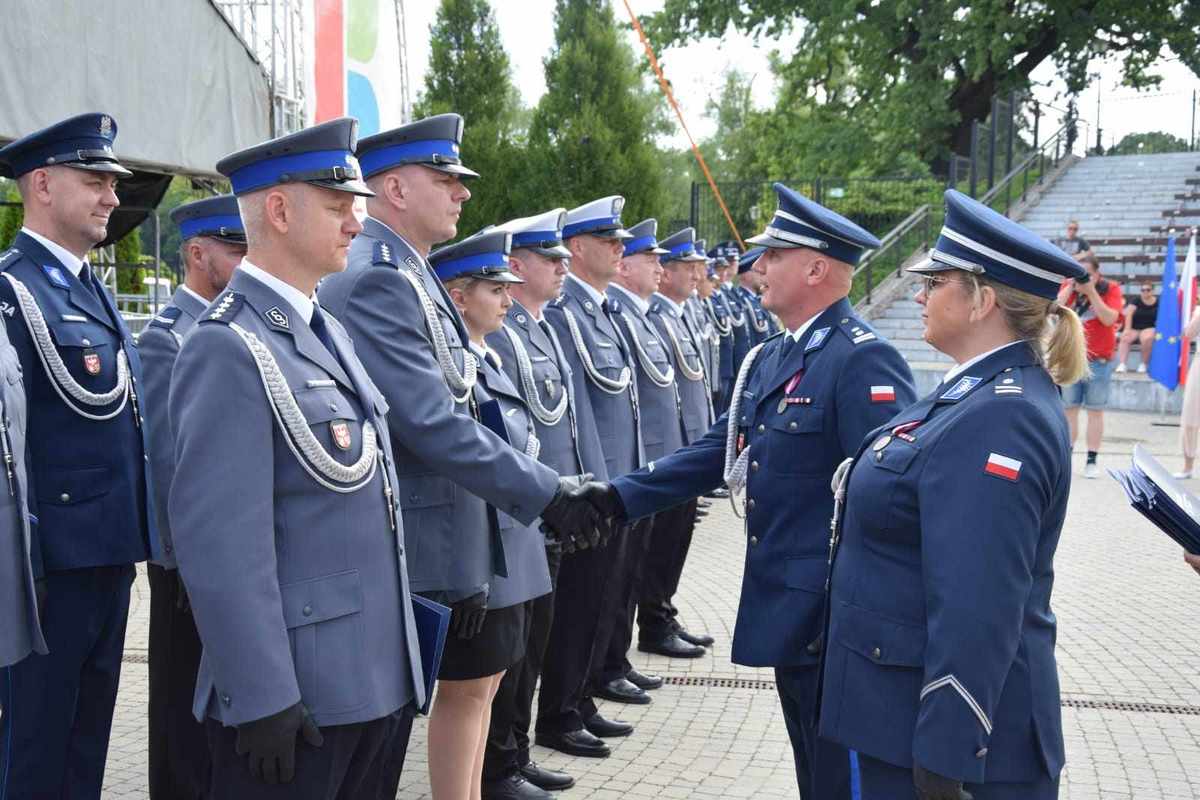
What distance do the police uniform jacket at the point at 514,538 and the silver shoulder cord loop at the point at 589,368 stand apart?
1544 millimetres

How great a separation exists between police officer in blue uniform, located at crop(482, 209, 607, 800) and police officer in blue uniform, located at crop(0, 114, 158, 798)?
1406 mm

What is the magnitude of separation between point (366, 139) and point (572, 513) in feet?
4.23

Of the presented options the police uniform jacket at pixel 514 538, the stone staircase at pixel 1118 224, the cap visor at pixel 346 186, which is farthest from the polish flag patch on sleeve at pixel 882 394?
the stone staircase at pixel 1118 224

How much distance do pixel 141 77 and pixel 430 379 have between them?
567 cm

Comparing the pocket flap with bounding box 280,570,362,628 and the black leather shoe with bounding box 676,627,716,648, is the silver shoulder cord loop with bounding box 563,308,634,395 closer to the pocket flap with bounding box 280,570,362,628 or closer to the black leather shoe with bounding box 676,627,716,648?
the black leather shoe with bounding box 676,627,716,648

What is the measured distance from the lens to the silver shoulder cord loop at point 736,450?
150 inches

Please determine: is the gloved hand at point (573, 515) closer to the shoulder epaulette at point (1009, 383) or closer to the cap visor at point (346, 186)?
the cap visor at point (346, 186)

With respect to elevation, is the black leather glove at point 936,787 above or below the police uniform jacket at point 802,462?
A: below

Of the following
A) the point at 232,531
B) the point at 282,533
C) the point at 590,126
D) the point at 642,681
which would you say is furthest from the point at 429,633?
the point at 590,126

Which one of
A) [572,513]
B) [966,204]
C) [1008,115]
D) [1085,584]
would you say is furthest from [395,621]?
[1008,115]

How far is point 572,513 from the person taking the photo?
3.78 m

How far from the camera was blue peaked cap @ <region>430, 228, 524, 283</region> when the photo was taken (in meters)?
4.18

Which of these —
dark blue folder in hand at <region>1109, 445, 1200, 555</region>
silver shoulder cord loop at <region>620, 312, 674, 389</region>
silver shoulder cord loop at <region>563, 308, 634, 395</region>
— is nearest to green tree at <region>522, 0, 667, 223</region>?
silver shoulder cord loop at <region>620, 312, 674, 389</region>

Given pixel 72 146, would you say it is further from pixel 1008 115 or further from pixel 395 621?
pixel 1008 115
